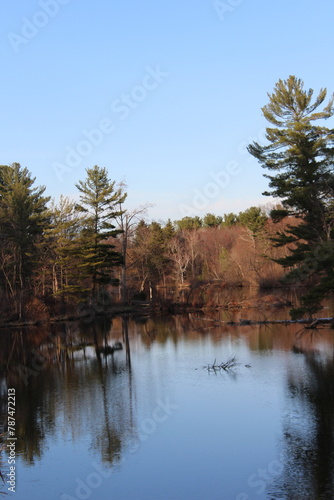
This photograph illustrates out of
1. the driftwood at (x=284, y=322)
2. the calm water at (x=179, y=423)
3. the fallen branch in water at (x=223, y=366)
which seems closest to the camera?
the calm water at (x=179, y=423)

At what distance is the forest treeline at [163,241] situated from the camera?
25203mm

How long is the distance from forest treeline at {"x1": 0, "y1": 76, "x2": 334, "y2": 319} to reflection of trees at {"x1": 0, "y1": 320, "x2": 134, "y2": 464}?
8.31 m

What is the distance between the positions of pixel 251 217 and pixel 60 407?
54.9m

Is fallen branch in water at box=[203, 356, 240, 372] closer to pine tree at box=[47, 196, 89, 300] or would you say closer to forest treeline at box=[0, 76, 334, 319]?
forest treeline at box=[0, 76, 334, 319]

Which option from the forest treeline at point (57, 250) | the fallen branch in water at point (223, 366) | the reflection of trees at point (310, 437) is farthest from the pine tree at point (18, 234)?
the reflection of trees at point (310, 437)

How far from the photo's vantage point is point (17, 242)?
3869 centimetres

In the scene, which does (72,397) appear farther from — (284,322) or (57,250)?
(57,250)

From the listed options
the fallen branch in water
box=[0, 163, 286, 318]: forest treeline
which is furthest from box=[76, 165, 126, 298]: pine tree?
the fallen branch in water

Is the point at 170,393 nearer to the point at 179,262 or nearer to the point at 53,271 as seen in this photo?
the point at 53,271

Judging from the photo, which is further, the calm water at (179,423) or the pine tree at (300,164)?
the pine tree at (300,164)

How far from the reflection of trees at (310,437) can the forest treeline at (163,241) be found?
5.65 metres

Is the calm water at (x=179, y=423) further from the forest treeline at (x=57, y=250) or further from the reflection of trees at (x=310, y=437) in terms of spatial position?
the forest treeline at (x=57, y=250)

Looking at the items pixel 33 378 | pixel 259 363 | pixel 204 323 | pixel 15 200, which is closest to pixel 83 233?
pixel 15 200

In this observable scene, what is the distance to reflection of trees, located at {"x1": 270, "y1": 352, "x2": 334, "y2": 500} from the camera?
7.57 m
